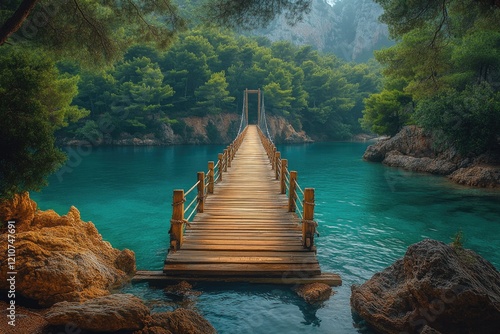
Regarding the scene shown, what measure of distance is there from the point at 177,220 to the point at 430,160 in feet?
65.0

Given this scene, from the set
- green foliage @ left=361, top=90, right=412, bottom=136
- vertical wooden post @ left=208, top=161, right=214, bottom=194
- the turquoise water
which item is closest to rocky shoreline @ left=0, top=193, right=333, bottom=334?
the turquoise water

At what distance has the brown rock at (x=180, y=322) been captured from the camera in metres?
4.11

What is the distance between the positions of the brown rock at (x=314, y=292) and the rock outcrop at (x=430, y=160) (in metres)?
14.1

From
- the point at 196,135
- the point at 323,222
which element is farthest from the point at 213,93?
the point at 323,222

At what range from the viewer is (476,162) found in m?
18.0

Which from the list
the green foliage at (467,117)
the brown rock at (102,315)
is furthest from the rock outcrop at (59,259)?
the green foliage at (467,117)

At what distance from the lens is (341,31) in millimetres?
111000

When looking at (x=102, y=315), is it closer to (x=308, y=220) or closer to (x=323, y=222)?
(x=308, y=220)

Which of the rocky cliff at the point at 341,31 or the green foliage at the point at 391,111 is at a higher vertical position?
the rocky cliff at the point at 341,31

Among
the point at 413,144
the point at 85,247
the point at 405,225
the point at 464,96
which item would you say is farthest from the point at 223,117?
the point at 85,247

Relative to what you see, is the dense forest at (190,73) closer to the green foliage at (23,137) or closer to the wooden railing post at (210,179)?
the green foliage at (23,137)

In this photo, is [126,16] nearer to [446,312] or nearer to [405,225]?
[446,312]

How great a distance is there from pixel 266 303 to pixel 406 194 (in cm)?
1207

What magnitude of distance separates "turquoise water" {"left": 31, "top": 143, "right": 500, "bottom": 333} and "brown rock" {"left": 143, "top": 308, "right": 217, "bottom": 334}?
0.60m
